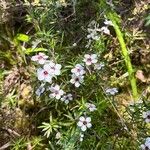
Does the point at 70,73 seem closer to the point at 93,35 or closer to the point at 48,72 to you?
the point at 48,72

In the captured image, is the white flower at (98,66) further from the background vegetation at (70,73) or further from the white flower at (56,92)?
the white flower at (56,92)

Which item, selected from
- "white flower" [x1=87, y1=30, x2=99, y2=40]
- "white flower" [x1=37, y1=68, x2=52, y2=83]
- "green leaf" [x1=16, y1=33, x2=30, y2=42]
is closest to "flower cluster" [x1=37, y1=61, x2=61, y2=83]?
"white flower" [x1=37, y1=68, x2=52, y2=83]

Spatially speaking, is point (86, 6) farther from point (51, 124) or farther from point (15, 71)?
point (51, 124)

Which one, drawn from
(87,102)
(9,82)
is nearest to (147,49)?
(87,102)

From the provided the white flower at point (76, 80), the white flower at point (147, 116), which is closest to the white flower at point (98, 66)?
the white flower at point (76, 80)

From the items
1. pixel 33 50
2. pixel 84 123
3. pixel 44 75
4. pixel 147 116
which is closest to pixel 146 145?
pixel 147 116

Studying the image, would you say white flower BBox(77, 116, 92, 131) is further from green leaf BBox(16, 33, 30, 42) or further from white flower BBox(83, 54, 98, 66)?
green leaf BBox(16, 33, 30, 42)
